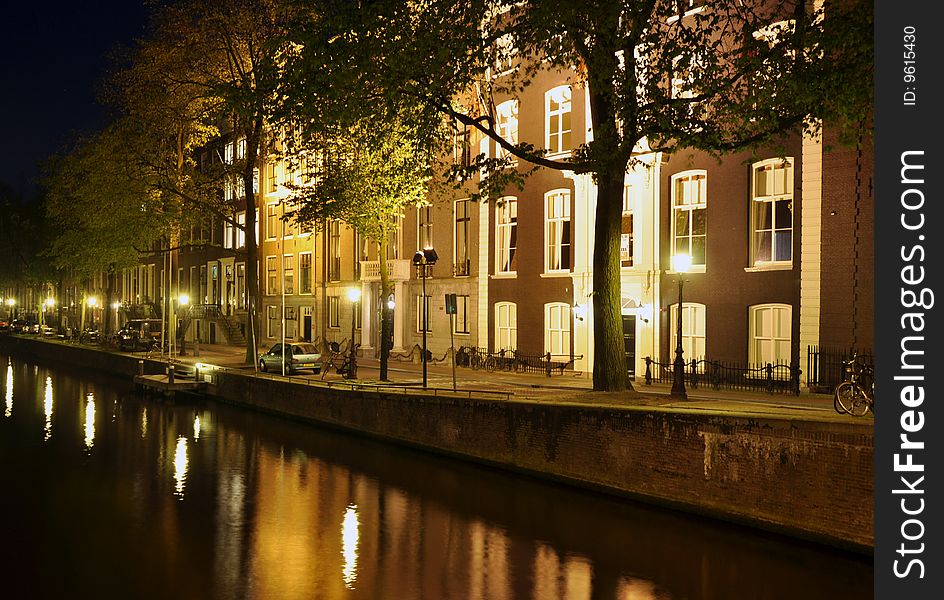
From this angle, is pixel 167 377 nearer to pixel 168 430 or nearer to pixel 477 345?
pixel 168 430

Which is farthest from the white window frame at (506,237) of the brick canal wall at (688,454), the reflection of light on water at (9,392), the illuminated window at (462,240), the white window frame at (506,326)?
the reflection of light on water at (9,392)

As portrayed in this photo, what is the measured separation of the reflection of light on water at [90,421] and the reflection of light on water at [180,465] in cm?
273

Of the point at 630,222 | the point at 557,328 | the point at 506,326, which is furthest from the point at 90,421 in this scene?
the point at 630,222

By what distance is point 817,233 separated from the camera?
1048 inches

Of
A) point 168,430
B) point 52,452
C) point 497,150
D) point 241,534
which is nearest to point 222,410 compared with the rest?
point 168,430

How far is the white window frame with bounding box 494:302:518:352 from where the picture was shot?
3819 centimetres

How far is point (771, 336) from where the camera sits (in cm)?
2823

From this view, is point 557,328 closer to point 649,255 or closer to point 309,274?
point 649,255

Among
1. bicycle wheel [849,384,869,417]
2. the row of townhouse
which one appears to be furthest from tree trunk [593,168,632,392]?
bicycle wheel [849,384,869,417]

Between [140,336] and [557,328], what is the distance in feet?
111

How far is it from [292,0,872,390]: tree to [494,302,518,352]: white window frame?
15760 millimetres

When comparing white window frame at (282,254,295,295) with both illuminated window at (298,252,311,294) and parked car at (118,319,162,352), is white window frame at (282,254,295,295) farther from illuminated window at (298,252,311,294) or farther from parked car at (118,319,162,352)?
parked car at (118,319,162,352)

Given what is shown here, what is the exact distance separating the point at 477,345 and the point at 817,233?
1677 centimetres

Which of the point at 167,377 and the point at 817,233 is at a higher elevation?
the point at 817,233
